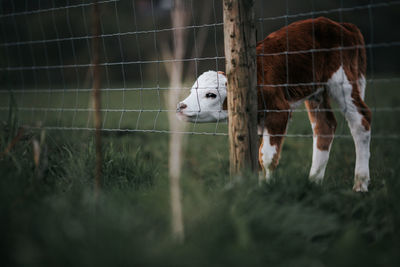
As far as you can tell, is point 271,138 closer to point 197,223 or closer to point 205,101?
point 205,101

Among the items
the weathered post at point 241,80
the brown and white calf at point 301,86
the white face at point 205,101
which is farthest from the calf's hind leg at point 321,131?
the weathered post at point 241,80

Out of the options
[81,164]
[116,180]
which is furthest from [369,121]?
[81,164]

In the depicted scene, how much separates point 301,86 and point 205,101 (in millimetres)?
849

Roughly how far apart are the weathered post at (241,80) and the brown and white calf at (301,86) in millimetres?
303

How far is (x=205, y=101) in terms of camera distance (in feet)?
9.82

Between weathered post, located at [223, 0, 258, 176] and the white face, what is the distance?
49 cm

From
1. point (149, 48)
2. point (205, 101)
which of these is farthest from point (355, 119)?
point (149, 48)

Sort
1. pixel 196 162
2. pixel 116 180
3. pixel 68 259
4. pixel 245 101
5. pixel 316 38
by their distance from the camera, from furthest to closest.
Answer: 1. pixel 196 162
2. pixel 316 38
3. pixel 116 180
4. pixel 245 101
5. pixel 68 259

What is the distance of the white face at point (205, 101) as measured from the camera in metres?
2.97

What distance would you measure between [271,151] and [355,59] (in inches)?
47.8

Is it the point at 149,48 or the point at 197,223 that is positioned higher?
Result: the point at 149,48

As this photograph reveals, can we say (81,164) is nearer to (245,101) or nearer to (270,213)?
(245,101)

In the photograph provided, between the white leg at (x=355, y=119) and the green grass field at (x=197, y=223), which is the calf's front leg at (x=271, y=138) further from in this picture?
the white leg at (x=355, y=119)

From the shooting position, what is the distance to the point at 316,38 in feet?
10.6
